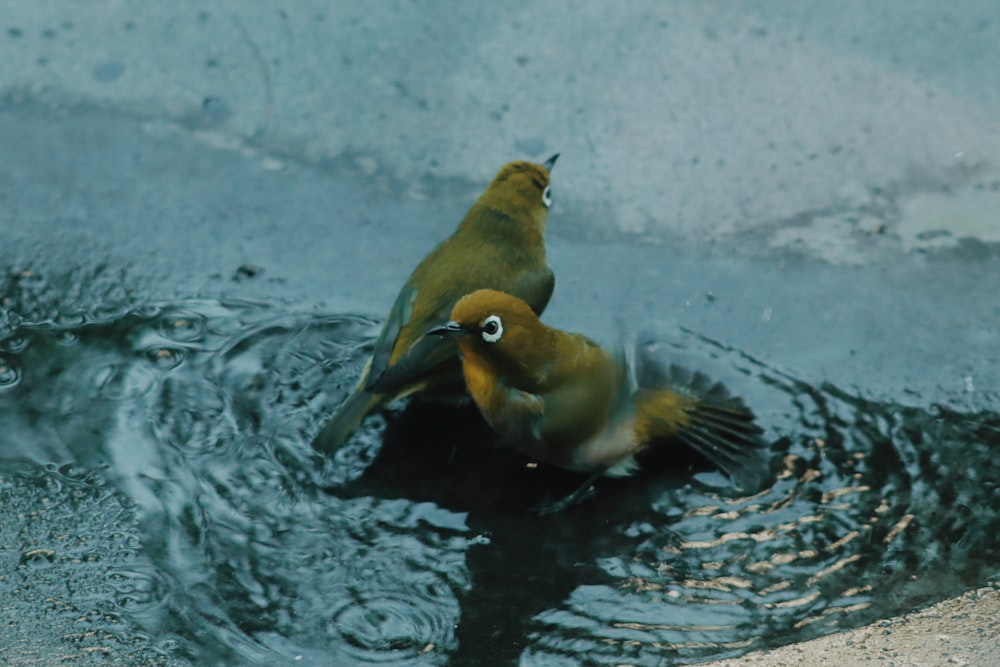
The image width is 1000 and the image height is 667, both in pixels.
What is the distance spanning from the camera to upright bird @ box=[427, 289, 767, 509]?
4117mm

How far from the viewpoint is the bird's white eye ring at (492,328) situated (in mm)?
4043

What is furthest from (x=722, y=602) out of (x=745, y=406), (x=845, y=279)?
(x=845, y=279)

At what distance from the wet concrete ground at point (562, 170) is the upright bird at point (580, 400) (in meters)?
0.28

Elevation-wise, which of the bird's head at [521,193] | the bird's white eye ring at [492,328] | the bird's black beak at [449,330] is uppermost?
the bird's head at [521,193]

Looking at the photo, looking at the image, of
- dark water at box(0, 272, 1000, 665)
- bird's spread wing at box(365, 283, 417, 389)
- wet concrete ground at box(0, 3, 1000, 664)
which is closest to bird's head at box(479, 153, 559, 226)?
wet concrete ground at box(0, 3, 1000, 664)

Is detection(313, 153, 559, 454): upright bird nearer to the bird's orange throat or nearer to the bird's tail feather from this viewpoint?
the bird's tail feather

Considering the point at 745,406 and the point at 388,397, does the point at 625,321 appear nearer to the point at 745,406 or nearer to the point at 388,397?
the point at 745,406

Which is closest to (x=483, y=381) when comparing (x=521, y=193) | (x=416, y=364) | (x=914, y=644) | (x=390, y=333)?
(x=416, y=364)

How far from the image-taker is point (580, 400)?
14.1 feet

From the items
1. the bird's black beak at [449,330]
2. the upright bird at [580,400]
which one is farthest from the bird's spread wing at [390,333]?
the bird's black beak at [449,330]

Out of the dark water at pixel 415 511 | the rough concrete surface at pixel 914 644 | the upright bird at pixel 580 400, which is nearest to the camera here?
the rough concrete surface at pixel 914 644

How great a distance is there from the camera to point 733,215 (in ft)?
18.6

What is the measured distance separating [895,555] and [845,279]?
5.37 ft

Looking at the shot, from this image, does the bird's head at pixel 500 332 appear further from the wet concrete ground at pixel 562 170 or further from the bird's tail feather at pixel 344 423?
the wet concrete ground at pixel 562 170
